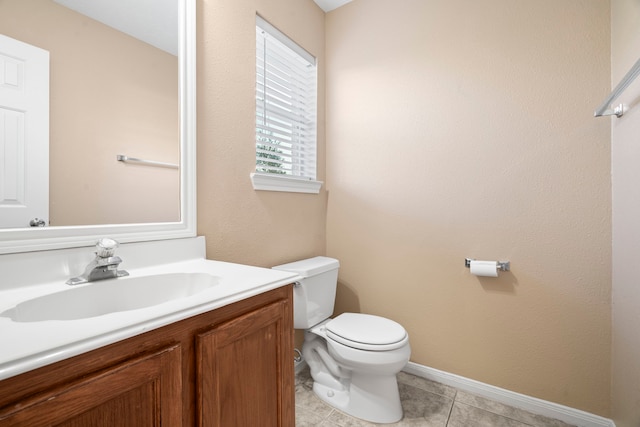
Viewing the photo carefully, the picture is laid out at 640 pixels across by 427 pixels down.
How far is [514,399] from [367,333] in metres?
0.89

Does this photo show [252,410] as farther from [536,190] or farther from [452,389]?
[536,190]

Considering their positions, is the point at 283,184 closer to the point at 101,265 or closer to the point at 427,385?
the point at 101,265

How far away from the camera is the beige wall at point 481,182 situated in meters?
1.38

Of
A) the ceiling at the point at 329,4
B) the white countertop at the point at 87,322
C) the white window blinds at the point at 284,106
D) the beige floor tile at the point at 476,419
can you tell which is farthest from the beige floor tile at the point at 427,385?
the ceiling at the point at 329,4

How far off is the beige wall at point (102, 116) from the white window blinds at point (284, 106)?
56 centimetres

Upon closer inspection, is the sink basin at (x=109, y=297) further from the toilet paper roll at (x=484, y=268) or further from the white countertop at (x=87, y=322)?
the toilet paper roll at (x=484, y=268)

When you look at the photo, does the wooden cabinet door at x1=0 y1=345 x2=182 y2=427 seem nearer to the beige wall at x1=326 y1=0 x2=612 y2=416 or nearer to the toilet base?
the toilet base

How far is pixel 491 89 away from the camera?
157 cm

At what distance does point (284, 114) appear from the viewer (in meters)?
1.86

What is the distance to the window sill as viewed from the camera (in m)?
1.55

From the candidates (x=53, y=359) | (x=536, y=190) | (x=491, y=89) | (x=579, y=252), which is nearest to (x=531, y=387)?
(x=579, y=252)

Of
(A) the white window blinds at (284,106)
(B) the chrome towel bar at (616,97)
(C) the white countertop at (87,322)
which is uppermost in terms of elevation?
(A) the white window blinds at (284,106)

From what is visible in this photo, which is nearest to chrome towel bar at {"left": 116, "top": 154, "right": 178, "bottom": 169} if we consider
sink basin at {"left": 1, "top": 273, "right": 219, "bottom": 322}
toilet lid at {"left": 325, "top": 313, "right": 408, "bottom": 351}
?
sink basin at {"left": 1, "top": 273, "right": 219, "bottom": 322}

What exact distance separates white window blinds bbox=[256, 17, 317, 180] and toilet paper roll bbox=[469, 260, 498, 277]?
1160 mm
